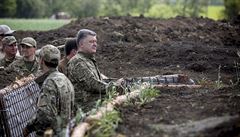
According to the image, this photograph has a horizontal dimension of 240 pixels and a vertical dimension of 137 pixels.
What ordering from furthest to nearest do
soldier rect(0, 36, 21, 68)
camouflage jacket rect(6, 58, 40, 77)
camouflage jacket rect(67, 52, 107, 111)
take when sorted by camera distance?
1. soldier rect(0, 36, 21, 68)
2. camouflage jacket rect(6, 58, 40, 77)
3. camouflage jacket rect(67, 52, 107, 111)

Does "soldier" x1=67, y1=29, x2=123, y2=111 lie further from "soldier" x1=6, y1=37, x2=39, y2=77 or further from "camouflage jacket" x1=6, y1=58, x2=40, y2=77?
"camouflage jacket" x1=6, y1=58, x2=40, y2=77

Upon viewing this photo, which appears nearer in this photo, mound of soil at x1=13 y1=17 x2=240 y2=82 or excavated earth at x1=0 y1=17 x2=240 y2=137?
excavated earth at x1=0 y1=17 x2=240 y2=137

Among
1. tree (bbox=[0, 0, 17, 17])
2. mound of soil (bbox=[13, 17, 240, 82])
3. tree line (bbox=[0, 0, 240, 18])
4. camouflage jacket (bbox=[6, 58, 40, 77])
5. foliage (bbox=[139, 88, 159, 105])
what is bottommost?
tree line (bbox=[0, 0, 240, 18])

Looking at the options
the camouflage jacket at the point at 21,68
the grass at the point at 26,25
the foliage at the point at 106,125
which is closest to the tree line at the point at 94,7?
the grass at the point at 26,25

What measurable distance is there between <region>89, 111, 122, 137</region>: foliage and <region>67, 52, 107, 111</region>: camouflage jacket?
1400mm

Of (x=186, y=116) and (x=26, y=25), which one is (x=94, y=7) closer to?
(x=26, y=25)

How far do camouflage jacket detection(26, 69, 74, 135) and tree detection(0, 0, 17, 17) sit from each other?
4465 centimetres

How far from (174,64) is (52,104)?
10.2 m

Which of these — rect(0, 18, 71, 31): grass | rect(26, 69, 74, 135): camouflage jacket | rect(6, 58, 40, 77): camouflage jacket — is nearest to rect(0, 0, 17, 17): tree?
rect(0, 18, 71, 31): grass

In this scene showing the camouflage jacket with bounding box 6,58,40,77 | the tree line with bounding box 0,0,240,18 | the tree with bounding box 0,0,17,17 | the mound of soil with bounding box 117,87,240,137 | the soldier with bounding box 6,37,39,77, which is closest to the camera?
the mound of soil with bounding box 117,87,240,137

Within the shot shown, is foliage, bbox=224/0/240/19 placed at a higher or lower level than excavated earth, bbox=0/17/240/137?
lower

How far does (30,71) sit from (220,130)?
519cm

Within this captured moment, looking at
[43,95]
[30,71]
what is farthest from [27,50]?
[43,95]

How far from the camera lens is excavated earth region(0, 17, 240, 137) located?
20.2ft
